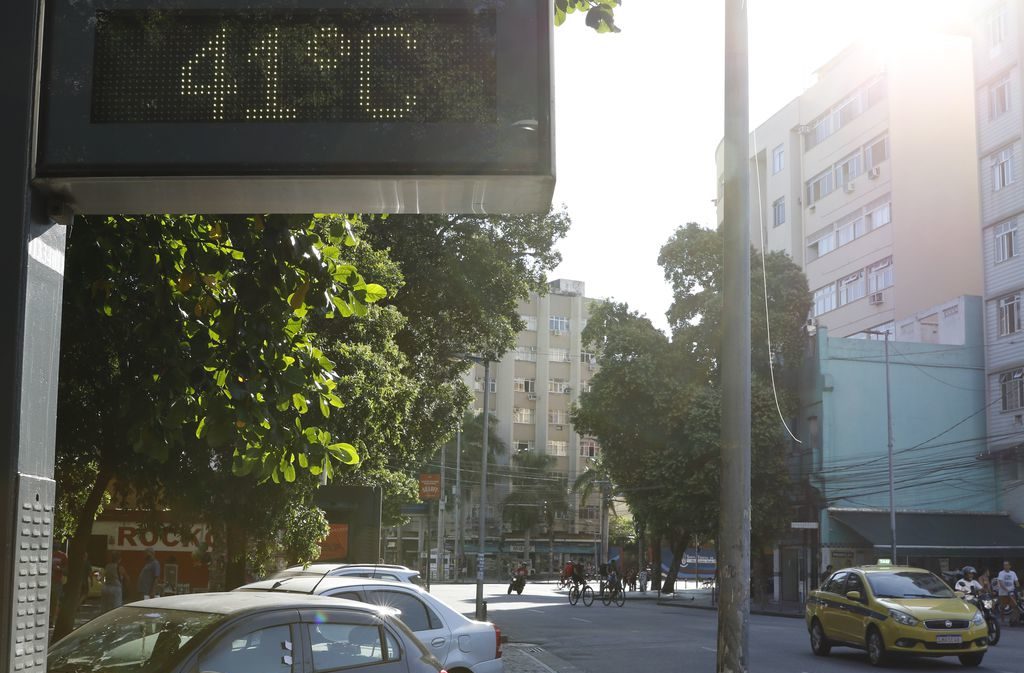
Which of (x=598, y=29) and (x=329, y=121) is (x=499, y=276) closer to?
(x=598, y=29)

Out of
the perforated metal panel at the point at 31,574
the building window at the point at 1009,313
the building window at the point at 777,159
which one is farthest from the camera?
the building window at the point at 777,159

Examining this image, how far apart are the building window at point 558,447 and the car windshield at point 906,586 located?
212 feet

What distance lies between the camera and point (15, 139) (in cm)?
259

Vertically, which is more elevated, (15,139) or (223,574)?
(15,139)

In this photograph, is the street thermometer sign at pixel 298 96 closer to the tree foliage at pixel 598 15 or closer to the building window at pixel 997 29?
the tree foliage at pixel 598 15

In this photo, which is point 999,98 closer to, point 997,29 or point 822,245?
point 997,29

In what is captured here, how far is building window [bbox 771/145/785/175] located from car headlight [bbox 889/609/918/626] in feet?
138

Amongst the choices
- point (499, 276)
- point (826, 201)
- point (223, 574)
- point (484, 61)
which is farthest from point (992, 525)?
point (484, 61)

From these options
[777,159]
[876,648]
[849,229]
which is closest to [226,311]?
[876,648]

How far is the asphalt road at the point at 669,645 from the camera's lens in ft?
59.7

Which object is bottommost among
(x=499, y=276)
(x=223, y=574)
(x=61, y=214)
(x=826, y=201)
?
(x=223, y=574)

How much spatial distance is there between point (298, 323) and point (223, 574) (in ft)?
52.5

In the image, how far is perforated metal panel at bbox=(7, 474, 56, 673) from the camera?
245cm

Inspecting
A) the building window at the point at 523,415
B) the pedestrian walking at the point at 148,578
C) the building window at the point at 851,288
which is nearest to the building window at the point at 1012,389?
the building window at the point at 851,288
